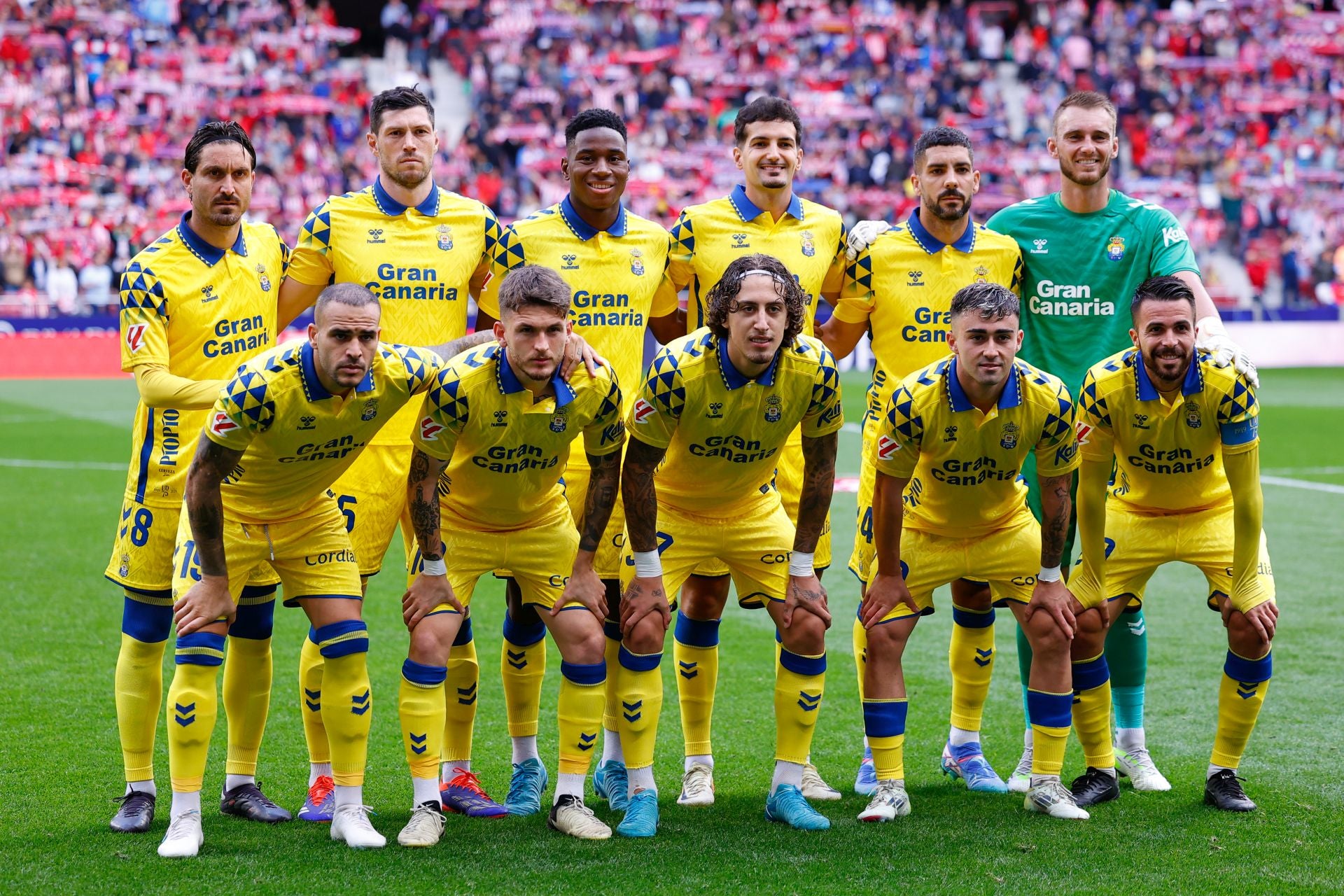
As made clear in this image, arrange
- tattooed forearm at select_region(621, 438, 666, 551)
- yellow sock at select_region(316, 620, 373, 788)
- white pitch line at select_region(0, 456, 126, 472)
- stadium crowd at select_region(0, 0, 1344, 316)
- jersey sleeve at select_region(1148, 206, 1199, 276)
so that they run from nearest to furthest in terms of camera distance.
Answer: yellow sock at select_region(316, 620, 373, 788) < tattooed forearm at select_region(621, 438, 666, 551) < jersey sleeve at select_region(1148, 206, 1199, 276) < white pitch line at select_region(0, 456, 126, 472) < stadium crowd at select_region(0, 0, 1344, 316)

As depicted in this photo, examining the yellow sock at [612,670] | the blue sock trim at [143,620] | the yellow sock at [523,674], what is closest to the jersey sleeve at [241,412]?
the blue sock trim at [143,620]

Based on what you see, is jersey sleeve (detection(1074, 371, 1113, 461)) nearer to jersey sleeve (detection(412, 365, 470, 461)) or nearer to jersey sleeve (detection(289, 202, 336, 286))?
jersey sleeve (detection(412, 365, 470, 461))

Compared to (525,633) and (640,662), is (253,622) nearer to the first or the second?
(525,633)

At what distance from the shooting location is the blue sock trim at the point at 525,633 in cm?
599

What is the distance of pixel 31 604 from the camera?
954 cm

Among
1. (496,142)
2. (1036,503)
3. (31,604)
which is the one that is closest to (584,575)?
(1036,503)

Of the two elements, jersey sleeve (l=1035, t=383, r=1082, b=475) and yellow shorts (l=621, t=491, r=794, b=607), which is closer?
jersey sleeve (l=1035, t=383, r=1082, b=475)

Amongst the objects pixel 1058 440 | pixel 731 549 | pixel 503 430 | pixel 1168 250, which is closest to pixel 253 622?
pixel 503 430

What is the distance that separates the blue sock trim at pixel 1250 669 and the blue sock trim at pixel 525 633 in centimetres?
278

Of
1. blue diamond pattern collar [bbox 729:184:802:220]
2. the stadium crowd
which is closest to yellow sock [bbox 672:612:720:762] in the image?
blue diamond pattern collar [bbox 729:184:802:220]

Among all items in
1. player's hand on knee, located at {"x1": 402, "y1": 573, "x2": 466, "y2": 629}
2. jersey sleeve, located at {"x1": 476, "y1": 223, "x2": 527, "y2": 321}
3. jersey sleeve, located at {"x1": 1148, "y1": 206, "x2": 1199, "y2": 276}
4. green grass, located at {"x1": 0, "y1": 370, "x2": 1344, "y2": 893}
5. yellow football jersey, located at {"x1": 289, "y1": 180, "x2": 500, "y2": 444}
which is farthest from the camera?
jersey sleeve, located at {"x1": 1148, "y1": 206, "x2": 1199, "y2": 276}

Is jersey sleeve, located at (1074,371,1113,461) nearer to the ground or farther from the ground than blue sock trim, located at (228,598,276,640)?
farther from the ground

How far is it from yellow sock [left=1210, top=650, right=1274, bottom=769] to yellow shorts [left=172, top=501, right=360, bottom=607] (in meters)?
3.48

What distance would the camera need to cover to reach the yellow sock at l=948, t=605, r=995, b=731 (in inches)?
247
